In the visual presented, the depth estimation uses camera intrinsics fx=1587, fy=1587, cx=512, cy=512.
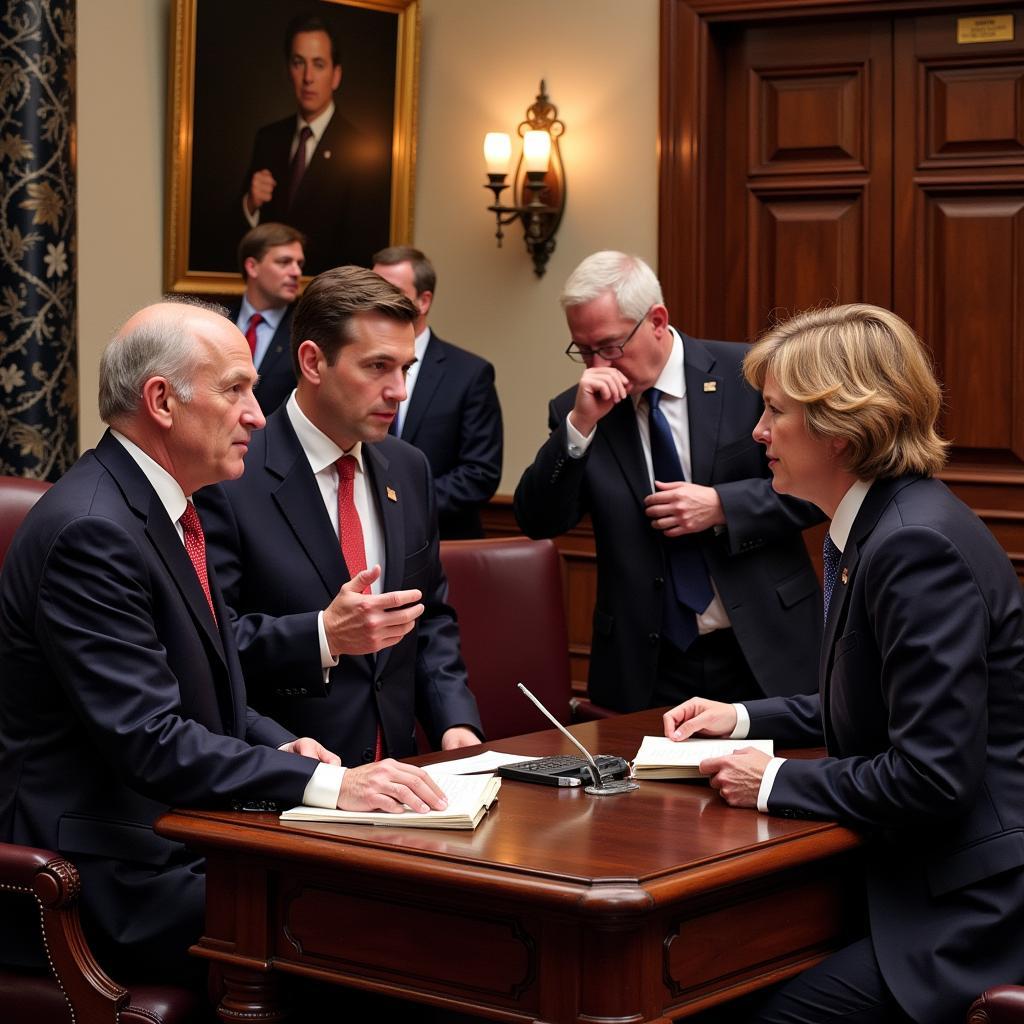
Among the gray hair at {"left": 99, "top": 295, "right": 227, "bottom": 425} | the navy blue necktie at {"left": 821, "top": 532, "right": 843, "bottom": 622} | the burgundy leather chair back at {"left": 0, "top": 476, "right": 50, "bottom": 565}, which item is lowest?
the navy blue necktie at {"left": 821, "top": 532, "right": 843, "bottom": 622}

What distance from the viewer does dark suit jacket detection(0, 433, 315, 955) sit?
100 inches

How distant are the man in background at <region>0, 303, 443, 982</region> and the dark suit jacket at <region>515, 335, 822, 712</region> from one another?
1367 mm

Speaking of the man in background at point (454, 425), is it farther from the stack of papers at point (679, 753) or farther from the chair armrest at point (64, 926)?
the chair armrest at point (64, 926)

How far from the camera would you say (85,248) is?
6160 millimetres

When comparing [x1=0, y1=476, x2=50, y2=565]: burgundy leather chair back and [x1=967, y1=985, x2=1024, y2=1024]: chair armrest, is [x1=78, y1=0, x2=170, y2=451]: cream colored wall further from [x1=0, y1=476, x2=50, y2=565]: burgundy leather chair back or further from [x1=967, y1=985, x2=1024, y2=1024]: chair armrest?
[x1=967, y1=985, x2=1024, y2=1024]: chair armrest

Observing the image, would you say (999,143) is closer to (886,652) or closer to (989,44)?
(989,44)

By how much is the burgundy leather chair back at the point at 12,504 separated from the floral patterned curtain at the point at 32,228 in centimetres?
181

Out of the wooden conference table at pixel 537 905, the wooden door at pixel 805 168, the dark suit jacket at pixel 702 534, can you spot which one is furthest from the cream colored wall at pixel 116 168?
the wooden conference table at pixel 537 905

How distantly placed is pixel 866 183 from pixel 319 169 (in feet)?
7.46

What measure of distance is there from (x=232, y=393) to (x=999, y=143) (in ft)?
12.8

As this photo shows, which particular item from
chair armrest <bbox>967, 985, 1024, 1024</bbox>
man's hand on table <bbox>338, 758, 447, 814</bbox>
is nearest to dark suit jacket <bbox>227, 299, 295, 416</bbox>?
man's hand on table <bbox>338, 758, 447, 814</bbox>

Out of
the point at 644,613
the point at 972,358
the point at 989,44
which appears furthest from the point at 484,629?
the point at 989,44

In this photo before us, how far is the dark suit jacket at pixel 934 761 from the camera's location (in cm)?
239

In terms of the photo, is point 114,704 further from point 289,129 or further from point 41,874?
point 289,129
